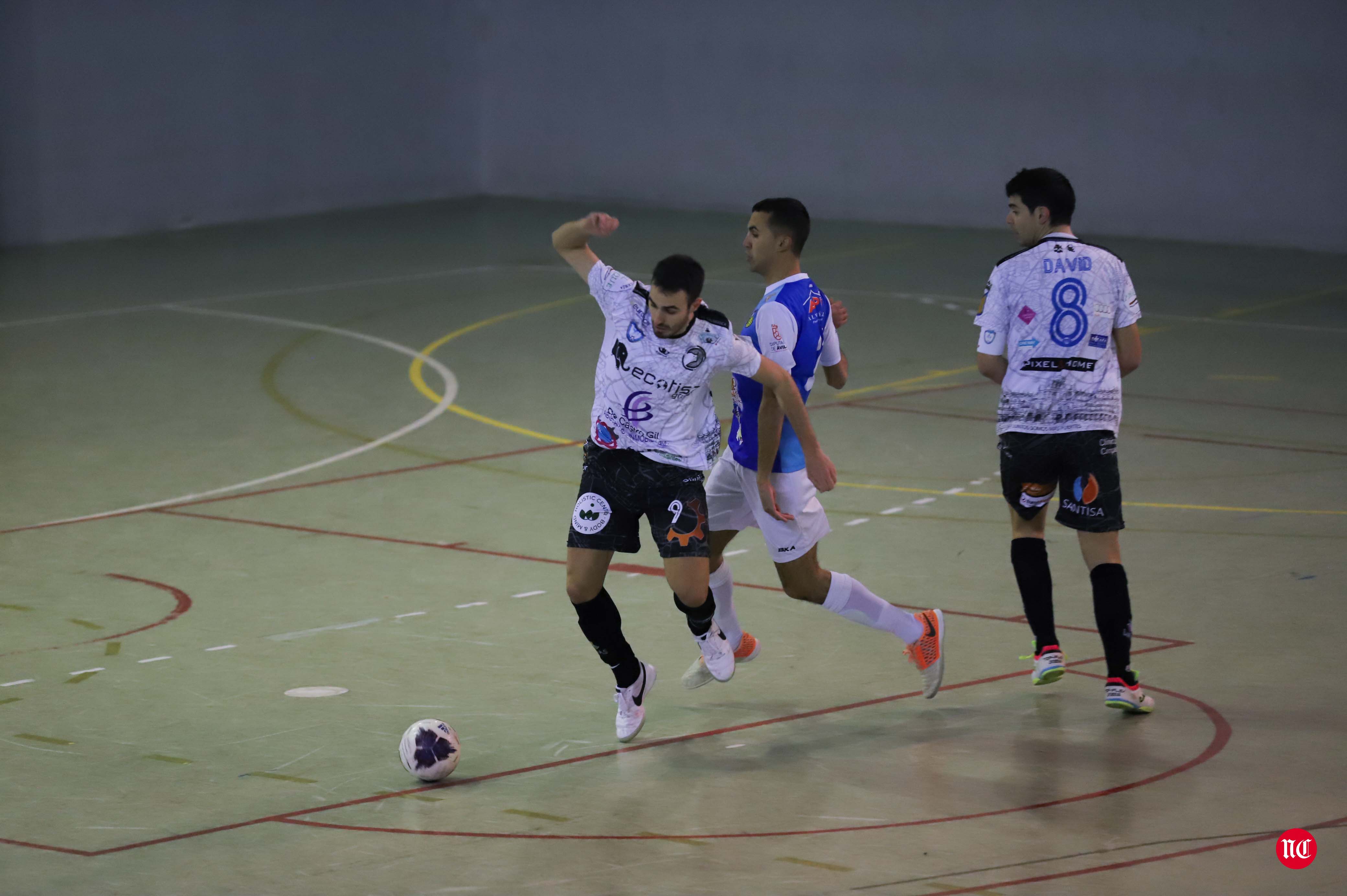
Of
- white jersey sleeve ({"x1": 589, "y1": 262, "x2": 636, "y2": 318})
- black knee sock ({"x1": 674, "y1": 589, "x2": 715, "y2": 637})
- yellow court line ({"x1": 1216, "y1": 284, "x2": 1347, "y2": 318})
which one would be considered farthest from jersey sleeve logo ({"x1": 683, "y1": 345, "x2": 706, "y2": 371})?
yellow court line ({"x1": 1216, "y1": 284, "x2": 1347, "y2": 318})

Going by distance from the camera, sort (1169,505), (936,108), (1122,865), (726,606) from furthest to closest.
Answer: (936,108) → (1169,505) → (726,606) → (1122,865)

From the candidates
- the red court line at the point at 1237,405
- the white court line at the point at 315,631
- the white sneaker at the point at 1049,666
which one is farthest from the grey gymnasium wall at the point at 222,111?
the white sneaker at the point at 1049,666

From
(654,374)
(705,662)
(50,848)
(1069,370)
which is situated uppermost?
(1069,370)

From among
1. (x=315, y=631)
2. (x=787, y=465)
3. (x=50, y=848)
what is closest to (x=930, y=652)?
(x=787, y=465)

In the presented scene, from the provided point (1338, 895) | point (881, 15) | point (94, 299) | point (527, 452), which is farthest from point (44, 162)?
point (1338, 895)

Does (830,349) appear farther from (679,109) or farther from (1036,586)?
(679,109)

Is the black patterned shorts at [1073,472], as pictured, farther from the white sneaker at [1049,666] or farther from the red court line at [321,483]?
the red court line at [321,483]

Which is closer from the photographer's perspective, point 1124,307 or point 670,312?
point 670,312

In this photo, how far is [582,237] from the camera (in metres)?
6.48

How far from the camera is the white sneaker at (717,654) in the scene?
22.0 ft

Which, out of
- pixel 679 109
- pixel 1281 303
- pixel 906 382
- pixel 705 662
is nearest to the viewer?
pixel 705 662

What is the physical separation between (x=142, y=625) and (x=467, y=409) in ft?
17.3

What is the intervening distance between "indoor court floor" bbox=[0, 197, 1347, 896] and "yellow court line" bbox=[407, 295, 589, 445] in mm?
71

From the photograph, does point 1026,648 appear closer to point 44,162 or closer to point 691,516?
point 691,516
